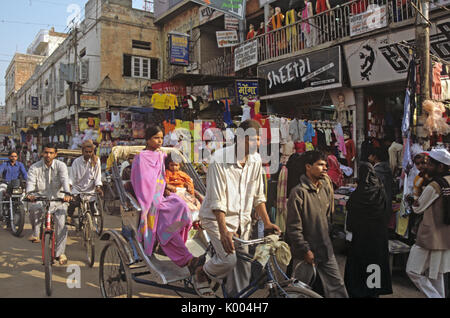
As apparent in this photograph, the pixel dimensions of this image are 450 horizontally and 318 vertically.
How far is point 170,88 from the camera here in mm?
10781

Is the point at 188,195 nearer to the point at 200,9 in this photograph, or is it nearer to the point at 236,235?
the point at 236,235

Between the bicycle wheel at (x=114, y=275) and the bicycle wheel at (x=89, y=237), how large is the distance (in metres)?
1.48

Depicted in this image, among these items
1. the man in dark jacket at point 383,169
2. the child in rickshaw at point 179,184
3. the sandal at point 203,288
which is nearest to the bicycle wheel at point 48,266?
the child in rickshaw at point 179,184

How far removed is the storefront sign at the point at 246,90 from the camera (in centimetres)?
1021

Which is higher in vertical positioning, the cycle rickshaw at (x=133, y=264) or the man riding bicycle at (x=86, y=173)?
the man riding bicycle at (x=86, y=173)

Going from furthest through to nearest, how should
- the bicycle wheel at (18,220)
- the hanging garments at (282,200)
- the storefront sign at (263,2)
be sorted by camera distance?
the storefront sign at (263,2), the bicycle wheel at (18,220), the hanging garments at (282,200)

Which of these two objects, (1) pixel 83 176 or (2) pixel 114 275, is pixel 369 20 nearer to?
(1) pixel 83 176

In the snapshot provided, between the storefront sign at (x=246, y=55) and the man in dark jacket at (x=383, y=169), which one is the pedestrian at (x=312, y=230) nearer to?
the man in dark jacket at (x=383, y=169)

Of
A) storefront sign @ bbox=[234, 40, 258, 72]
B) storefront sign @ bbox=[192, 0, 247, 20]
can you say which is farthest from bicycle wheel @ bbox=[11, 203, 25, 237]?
storefront sign @ bbox=[234, 40, 258, 72]

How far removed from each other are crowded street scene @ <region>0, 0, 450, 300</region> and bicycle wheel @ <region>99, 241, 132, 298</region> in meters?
0.02

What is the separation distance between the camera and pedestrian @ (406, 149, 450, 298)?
11.9ft

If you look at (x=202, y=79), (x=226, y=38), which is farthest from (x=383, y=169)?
(x=226, y=38)

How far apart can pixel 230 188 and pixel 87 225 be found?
139 inches

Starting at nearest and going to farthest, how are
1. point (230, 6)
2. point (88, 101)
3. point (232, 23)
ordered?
1. point (230, 6)
2. point (232, 23)
3. point (88, 101)
